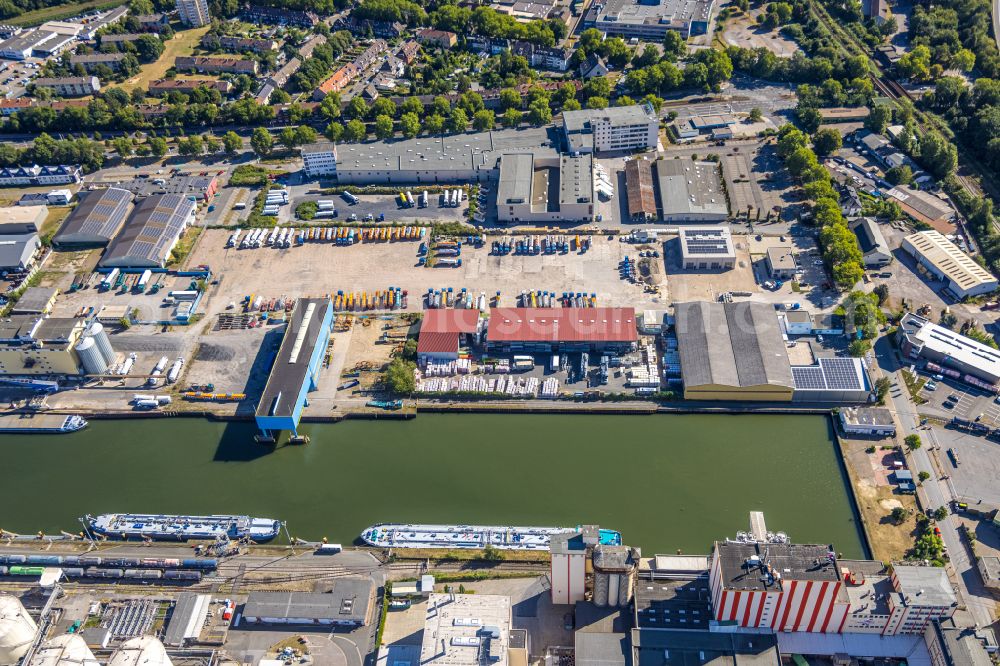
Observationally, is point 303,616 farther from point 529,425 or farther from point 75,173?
point 75,173

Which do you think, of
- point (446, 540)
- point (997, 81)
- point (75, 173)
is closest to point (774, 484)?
point (446, 540)

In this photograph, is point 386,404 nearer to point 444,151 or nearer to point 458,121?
point 444,151

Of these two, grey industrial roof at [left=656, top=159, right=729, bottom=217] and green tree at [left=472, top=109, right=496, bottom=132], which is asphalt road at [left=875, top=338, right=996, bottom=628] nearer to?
→ grey industrial roof at [left=656, top=159, right=729, bottom=217]

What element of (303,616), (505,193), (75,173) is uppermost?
(75,173)

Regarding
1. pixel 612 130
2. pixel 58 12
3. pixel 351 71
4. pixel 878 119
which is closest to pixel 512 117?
pixel 612 130

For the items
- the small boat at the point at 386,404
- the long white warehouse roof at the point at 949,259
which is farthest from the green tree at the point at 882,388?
the small boat at the point at 386,404

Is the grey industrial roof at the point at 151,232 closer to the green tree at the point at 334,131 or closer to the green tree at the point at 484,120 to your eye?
the green tree at the point at 334,131
